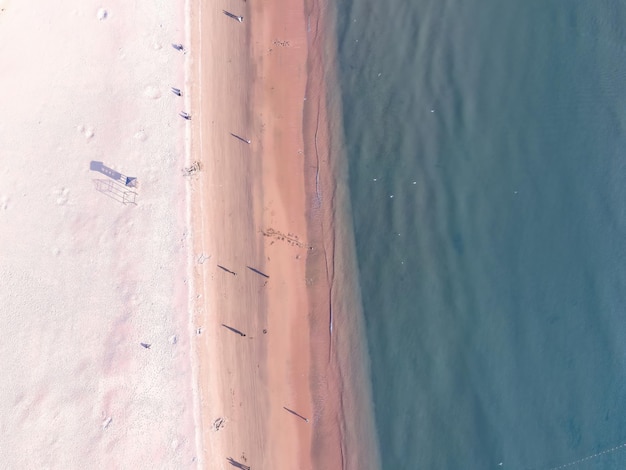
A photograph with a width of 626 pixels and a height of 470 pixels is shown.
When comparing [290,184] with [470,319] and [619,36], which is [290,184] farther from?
[619,36]

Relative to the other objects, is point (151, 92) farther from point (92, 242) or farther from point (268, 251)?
point (268, 251)

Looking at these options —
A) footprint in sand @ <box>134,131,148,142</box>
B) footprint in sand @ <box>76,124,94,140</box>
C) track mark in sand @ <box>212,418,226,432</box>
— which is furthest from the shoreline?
footprint in sand @ <box>76,124,94,140</box>

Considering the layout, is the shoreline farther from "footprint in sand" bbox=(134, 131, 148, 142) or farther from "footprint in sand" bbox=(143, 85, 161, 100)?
"footprint in sand" bbox=(134, 131, 148, 142)

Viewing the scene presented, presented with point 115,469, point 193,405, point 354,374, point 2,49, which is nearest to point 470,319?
point 354,374

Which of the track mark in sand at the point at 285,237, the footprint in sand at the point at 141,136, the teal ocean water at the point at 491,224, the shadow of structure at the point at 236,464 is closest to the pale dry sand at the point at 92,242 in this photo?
the footprint in sand at the point at 141,136

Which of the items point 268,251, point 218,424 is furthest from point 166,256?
point 218,424

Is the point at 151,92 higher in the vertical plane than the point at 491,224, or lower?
higher

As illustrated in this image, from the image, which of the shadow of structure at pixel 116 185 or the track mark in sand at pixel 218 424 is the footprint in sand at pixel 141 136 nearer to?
the shadow of structure at pixel 116 185
